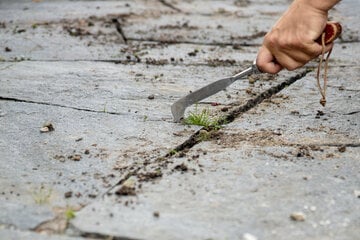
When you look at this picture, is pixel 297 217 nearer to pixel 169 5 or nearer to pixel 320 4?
pixel 320 4

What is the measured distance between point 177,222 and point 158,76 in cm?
175

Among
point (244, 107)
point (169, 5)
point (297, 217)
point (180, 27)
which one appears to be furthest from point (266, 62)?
point (169, 5)

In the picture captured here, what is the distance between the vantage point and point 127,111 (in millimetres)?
2775

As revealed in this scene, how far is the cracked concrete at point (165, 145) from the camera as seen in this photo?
173cm

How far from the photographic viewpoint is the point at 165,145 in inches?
92.3

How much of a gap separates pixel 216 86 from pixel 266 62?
231 mm

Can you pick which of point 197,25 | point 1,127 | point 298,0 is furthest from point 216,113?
point 197,25

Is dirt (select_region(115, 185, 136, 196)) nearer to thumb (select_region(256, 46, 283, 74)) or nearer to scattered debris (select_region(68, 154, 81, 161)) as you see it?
scattered debris (select_region(68, 154, 81, 161))

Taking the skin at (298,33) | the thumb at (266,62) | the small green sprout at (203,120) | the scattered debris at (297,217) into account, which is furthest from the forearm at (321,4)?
the scattered debris at (297,217)

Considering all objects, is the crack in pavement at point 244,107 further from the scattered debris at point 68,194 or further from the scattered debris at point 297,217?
the scattered debris at point 297,217

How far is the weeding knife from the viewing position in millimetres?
2223

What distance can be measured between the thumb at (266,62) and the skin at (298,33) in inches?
0.4

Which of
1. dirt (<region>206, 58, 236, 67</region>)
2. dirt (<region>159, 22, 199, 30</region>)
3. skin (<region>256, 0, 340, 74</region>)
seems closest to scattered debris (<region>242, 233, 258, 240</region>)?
skin (<region>256, 0, 340, 74</region>)

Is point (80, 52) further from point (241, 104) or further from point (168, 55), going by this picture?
point (241, 104)
